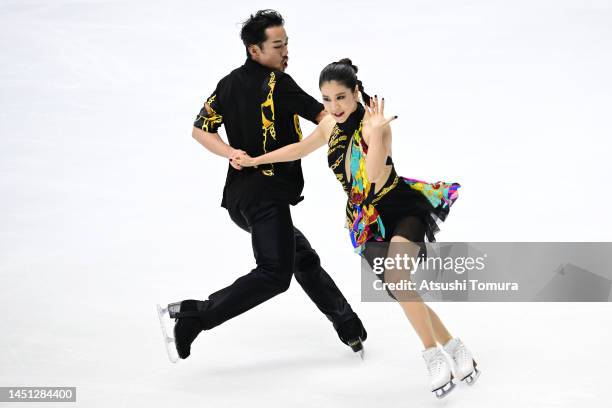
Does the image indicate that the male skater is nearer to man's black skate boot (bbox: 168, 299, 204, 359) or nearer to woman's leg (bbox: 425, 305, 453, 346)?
man's black skate boot (bbox: 168, 299, 204, 359)

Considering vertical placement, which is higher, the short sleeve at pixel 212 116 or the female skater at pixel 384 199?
the short sleeve at pixel 212 116

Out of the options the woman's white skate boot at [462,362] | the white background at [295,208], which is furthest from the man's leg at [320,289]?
the woman's white skate boot at [462,362]

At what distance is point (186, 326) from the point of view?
4156mm

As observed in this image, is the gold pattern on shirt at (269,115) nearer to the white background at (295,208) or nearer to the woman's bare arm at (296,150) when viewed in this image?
the woman's bare arm at (296,150)

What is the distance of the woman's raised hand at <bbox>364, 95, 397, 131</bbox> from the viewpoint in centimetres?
363

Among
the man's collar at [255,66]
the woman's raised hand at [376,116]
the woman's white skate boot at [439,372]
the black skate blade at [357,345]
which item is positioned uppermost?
the man's collar at [255,66]

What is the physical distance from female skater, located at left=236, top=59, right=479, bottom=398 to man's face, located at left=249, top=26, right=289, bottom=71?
0.46 metres

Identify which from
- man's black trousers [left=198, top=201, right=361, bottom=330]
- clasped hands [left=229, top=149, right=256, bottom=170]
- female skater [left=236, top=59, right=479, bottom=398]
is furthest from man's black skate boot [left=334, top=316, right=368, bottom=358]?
clasped hands [left=229, top=149, right=256, bottom=170]

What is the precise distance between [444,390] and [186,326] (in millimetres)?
1160

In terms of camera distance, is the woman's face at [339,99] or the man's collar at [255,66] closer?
the woman's face at [339,99]

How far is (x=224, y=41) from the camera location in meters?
9.73

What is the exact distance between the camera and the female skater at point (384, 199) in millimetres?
3742

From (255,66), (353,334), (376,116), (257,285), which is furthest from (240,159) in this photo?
(353,334)

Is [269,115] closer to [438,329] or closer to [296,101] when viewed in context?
[296,101]
